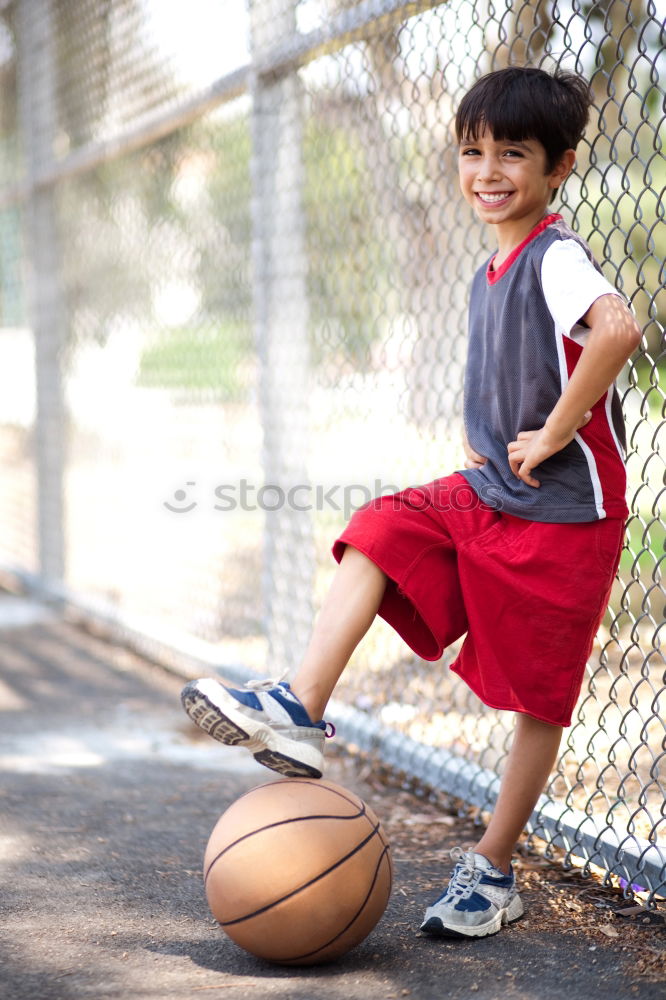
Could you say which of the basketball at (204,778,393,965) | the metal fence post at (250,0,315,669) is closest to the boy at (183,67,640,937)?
the basketball at (204,778,393,965)

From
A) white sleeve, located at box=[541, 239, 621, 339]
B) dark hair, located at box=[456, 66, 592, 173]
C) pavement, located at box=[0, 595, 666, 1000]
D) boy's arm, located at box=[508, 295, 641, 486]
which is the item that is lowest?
pavement, located at box=[0, 595, 666, 1000]

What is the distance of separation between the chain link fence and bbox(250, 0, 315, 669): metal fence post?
0.03 feet

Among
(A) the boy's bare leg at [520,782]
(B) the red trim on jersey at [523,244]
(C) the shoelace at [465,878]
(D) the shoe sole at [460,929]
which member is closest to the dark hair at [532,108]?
(B) the red trim on jersey at [523,244]

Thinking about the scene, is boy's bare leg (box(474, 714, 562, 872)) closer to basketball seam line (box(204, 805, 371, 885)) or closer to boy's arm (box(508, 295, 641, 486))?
basketball seam line (box(204, 805, 371, 885))

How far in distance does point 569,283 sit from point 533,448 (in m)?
0.38

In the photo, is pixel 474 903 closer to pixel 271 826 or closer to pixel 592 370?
pixel 271 826

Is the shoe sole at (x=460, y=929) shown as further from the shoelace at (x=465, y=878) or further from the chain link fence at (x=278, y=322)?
the chain link fence at (x=278, y=322)

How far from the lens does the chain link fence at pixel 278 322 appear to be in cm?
362

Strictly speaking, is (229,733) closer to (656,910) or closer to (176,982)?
(176,982)

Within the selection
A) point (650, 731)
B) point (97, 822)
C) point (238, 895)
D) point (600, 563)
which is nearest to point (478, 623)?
point (600, 563)

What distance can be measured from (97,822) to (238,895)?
53.3 inches

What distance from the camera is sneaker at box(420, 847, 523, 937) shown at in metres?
2.71

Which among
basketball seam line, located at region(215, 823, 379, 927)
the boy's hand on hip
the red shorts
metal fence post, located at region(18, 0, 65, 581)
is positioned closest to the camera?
basketball seam line, located at region(215, 823, 379, 927)

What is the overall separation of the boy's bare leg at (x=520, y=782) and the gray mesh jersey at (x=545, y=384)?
1.81ft
